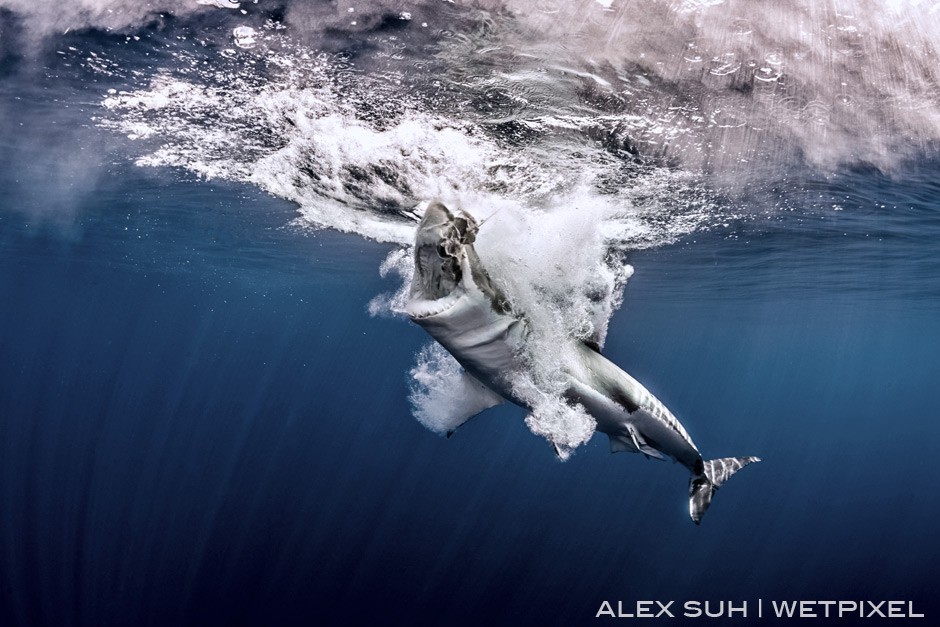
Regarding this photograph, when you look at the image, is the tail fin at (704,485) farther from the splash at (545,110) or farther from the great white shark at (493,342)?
the splash at (545,110)

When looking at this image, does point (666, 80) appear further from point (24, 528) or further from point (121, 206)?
point (24, 528)

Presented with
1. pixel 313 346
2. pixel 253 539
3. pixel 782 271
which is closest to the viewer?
pixel 782 271

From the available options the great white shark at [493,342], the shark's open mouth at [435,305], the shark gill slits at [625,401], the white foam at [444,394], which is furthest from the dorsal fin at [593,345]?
the shark's open mouth at [435,305]

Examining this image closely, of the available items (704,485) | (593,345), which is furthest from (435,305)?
(704,485)

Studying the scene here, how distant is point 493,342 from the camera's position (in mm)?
4559

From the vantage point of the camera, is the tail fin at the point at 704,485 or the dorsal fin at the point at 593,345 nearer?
the dorsal fin at the point at 593,345

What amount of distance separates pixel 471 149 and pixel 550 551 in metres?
67.5

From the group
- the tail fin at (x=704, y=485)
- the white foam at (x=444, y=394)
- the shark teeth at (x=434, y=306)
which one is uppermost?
the shark teeth at (x=434, y=306)

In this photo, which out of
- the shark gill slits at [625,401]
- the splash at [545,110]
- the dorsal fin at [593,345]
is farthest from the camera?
the dorsal fin at [593,345]

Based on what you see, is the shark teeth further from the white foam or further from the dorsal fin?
the dorsal fin

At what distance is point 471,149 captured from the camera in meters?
8.90

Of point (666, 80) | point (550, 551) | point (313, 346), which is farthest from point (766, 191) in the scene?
point (313, 346)

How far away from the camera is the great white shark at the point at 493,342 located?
402 cm

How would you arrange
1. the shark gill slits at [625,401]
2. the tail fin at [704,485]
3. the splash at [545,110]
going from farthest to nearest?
1. the tail fin at [704,485]
2. the splash at [545,110]
3. the shark gill slits at [625,401]
